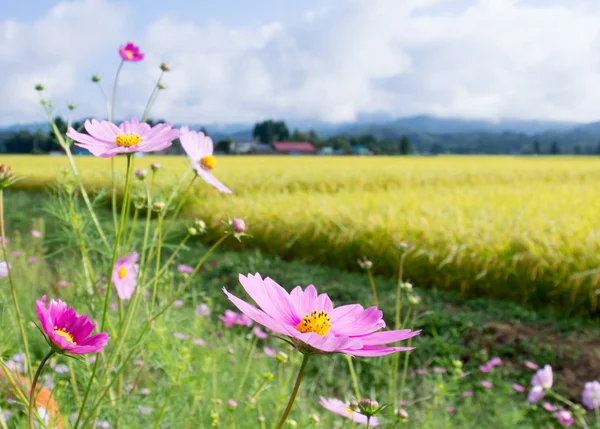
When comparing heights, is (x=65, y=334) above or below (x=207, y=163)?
below

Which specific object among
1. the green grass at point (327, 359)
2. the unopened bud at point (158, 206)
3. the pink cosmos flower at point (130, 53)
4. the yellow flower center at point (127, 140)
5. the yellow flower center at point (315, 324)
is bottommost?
the green grass at point (327, 359)

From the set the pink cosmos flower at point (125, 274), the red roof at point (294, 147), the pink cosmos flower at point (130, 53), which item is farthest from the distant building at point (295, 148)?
the pink cosmos flower at point (125, 274)

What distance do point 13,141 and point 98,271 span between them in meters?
34.7

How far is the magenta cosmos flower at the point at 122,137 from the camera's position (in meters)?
0.71

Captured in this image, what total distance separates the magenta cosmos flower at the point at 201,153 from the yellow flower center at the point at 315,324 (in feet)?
1.24

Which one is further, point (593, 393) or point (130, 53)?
point (593, 393)

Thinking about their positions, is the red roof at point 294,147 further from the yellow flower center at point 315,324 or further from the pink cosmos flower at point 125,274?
the yellow flower center at point 315,324

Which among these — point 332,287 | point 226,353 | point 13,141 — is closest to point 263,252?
point 332,287

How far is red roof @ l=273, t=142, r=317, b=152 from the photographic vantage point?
58562 mm

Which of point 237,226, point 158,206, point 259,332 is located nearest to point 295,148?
point 259,332

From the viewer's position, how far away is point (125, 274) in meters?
1.26

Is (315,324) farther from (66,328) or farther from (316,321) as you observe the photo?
(66,328)

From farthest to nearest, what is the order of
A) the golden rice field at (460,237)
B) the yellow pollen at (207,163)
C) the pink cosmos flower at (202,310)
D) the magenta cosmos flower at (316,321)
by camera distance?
the golden rice field at (460,237)
the pink cosmos flower at (202,310)
the yellow pollen at (207,163)
the magenta cosmos flower at (316,321)

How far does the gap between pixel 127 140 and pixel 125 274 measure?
574 millimetres
